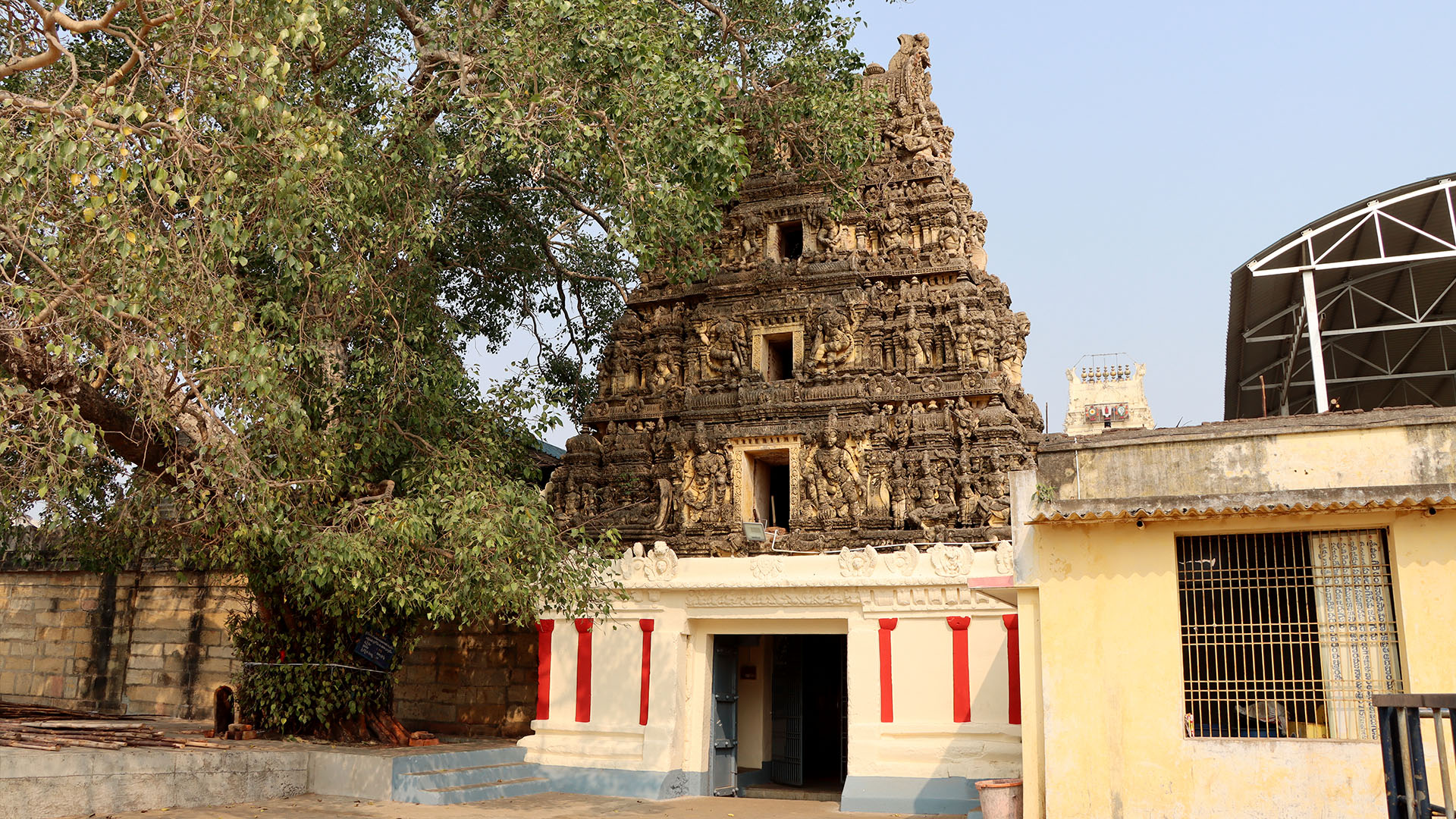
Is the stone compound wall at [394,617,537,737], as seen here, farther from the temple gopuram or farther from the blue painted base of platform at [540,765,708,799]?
the blue painted base of platform at [540,765,708,799]

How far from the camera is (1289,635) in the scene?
29.9 ft

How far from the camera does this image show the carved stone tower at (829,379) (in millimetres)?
15070

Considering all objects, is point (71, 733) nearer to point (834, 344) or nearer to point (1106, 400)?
point (834, 344)

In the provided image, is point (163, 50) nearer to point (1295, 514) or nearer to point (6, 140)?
point (6, 140)

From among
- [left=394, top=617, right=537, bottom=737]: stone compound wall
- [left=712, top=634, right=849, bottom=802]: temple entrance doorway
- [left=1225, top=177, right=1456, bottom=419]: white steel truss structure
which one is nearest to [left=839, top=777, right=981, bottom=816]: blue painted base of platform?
[left=712, top=634, right=849, bottom=802]: temple entrance doorway

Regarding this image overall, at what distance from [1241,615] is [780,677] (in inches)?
289

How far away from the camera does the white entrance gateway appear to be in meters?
12.5

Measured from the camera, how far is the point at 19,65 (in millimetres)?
7746

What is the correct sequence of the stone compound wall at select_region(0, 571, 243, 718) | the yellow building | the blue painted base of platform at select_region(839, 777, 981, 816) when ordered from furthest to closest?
the stone compound wall at select_region(0, 571, 243, 718)
the blue painted base of platform at select_region(839, 777, 981, 816)
the yellow building

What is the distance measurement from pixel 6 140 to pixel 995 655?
10337 millimetres

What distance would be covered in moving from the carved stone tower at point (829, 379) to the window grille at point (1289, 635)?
4.71m

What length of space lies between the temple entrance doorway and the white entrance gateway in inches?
1.0

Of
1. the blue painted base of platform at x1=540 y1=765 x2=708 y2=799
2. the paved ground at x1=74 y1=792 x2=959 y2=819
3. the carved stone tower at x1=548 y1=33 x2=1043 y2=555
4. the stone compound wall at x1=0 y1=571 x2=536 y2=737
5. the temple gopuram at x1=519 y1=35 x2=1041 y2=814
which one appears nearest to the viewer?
the paved ground at x1=74 y1=792 x2=959 y2=819

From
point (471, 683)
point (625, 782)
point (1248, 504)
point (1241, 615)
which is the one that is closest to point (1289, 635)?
point (1241, 615)
